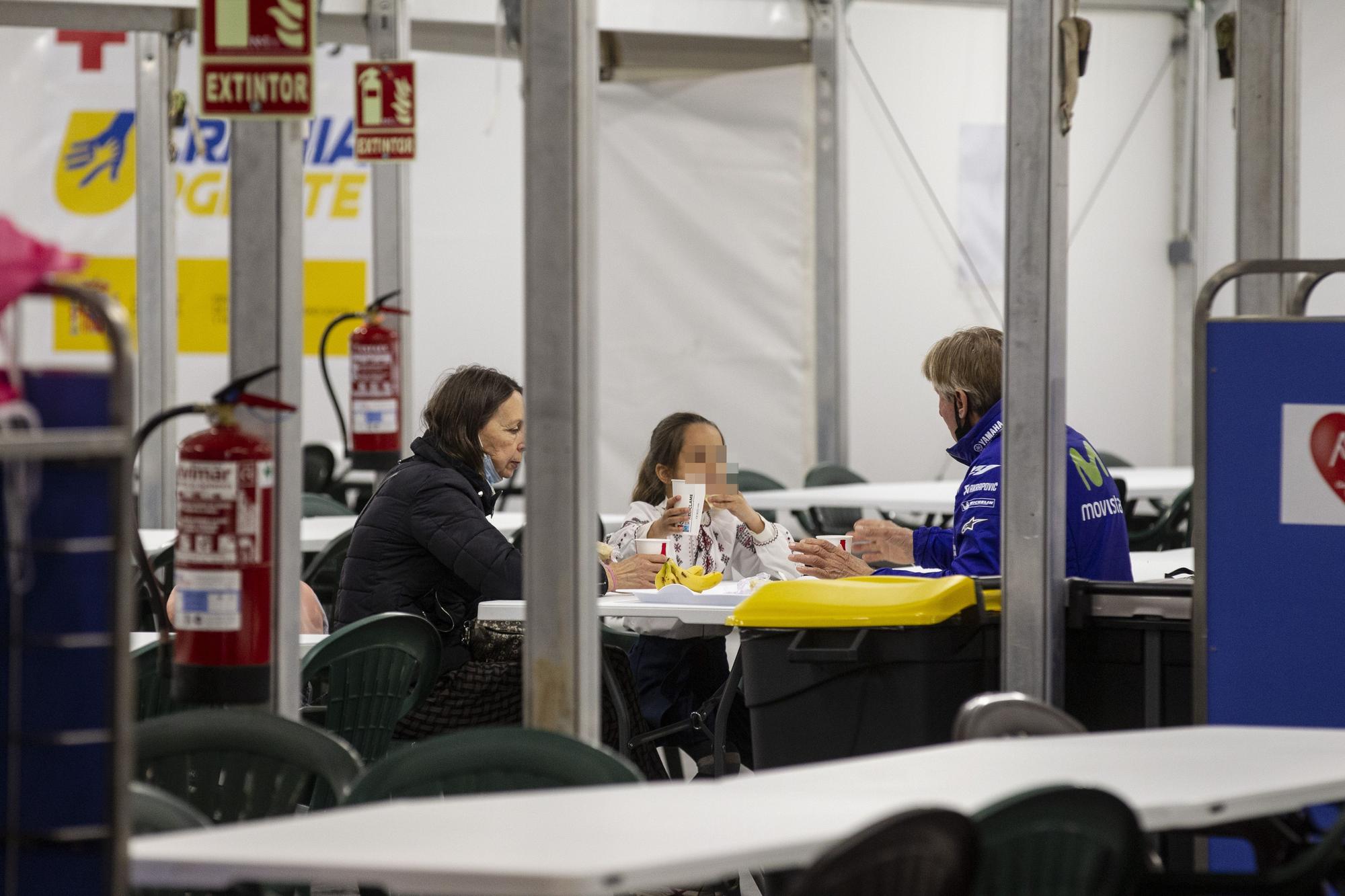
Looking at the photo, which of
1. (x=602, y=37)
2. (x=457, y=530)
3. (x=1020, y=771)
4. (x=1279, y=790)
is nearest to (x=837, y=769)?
(x=1020, y=771)

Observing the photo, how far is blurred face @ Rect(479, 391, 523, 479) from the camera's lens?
15.6 ft

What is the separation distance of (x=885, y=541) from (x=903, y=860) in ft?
9.62

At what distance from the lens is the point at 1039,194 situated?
355cm

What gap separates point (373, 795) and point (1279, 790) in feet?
3.80

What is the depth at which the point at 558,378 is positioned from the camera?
2977mm

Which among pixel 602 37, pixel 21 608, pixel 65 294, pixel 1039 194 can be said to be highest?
pixel 602 37

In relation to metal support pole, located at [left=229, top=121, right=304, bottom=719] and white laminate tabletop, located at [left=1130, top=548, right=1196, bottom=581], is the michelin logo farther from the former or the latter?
metal support pole, located at [left=229, top=121, right=304, bottom=719]

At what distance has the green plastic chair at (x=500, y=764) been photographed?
2436 millimetres

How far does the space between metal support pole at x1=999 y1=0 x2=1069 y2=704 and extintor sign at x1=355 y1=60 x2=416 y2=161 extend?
338 centimetres

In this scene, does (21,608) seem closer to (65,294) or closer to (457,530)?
(65,294)

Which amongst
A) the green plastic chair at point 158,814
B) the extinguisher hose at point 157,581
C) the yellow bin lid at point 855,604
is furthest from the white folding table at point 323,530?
the green plastic chair at point 158,814

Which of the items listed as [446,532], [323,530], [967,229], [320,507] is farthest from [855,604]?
[967,229]

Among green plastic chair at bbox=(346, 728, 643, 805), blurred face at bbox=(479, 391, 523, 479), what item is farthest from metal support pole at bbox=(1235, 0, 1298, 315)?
green plastic chair at bbox=(346, 728, 643, 805)

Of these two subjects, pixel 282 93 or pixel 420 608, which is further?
pixel 420 608
